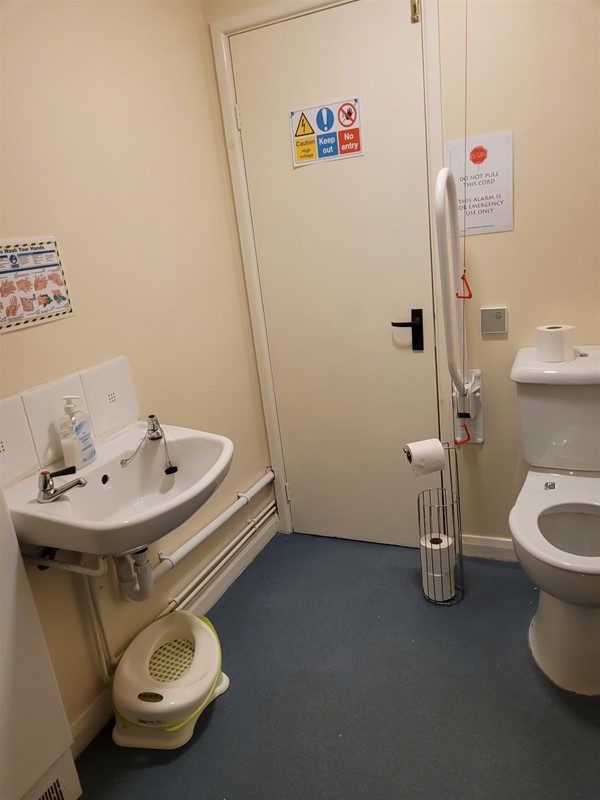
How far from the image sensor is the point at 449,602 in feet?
6.64

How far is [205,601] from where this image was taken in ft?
6.97

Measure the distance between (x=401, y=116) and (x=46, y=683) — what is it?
198 cm

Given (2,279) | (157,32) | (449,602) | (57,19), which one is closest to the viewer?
(2,279)

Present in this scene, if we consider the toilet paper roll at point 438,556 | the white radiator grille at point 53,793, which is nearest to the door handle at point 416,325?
the toilet paper roll at point 438,556

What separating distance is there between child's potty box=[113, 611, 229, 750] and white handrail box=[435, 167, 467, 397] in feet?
3.81

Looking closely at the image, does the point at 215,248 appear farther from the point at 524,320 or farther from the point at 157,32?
the point at 524,320

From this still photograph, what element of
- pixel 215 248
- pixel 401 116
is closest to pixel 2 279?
pixel 215 248

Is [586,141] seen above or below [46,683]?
above

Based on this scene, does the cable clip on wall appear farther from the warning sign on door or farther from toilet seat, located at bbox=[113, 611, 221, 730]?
toilet seat, located at bbox=[113, 611, 221, 730]

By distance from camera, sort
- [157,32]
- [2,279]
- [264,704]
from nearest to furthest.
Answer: [2,279] → [264,704] → [157,32]

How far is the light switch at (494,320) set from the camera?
1.97 m

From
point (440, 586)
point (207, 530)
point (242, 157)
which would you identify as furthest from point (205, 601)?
point (242, 157)

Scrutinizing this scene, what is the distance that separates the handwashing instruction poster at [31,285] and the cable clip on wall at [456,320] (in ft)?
3.41

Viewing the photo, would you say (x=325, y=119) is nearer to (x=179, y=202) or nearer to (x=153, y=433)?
(x=179, y=202)
